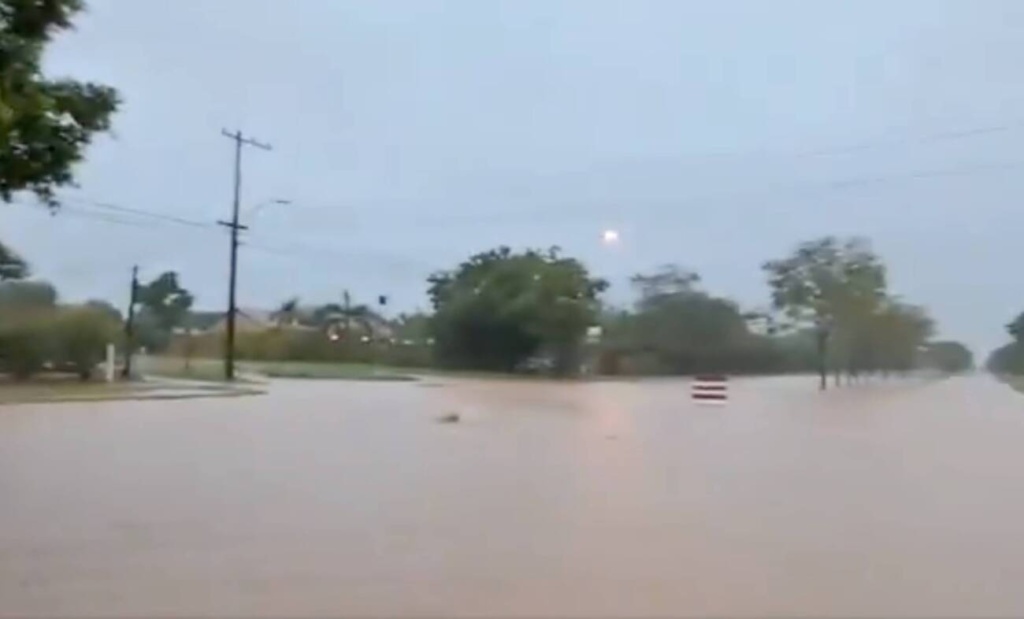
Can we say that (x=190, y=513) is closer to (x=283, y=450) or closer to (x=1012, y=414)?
(x=283, y=450)

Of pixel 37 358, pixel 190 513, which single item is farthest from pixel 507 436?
pixel 37 358

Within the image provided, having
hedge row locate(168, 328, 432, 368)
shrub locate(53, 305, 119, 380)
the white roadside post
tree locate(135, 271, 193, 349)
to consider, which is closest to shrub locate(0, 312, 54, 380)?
shrub locate(53, 305, 119, 380)

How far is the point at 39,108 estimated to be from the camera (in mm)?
9953

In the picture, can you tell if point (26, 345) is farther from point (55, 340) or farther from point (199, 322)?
point (199, 322)

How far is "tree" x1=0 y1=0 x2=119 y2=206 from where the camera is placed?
9547 mm

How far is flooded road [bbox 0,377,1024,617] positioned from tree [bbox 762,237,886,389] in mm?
19317

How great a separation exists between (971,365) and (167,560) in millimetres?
35609

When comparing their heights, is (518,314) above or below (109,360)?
above

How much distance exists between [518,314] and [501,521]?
4481cm

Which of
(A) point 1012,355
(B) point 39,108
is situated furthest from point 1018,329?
(B) point 39,108

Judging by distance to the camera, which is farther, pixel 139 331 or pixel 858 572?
pixel 139 331

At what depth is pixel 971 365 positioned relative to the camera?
3888cm

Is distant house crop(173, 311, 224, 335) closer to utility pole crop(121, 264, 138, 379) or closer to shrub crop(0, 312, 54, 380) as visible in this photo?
utility pole crop(121, 264, 138, 379)

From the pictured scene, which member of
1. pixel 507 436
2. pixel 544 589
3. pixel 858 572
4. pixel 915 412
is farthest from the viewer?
pixel 915 412
